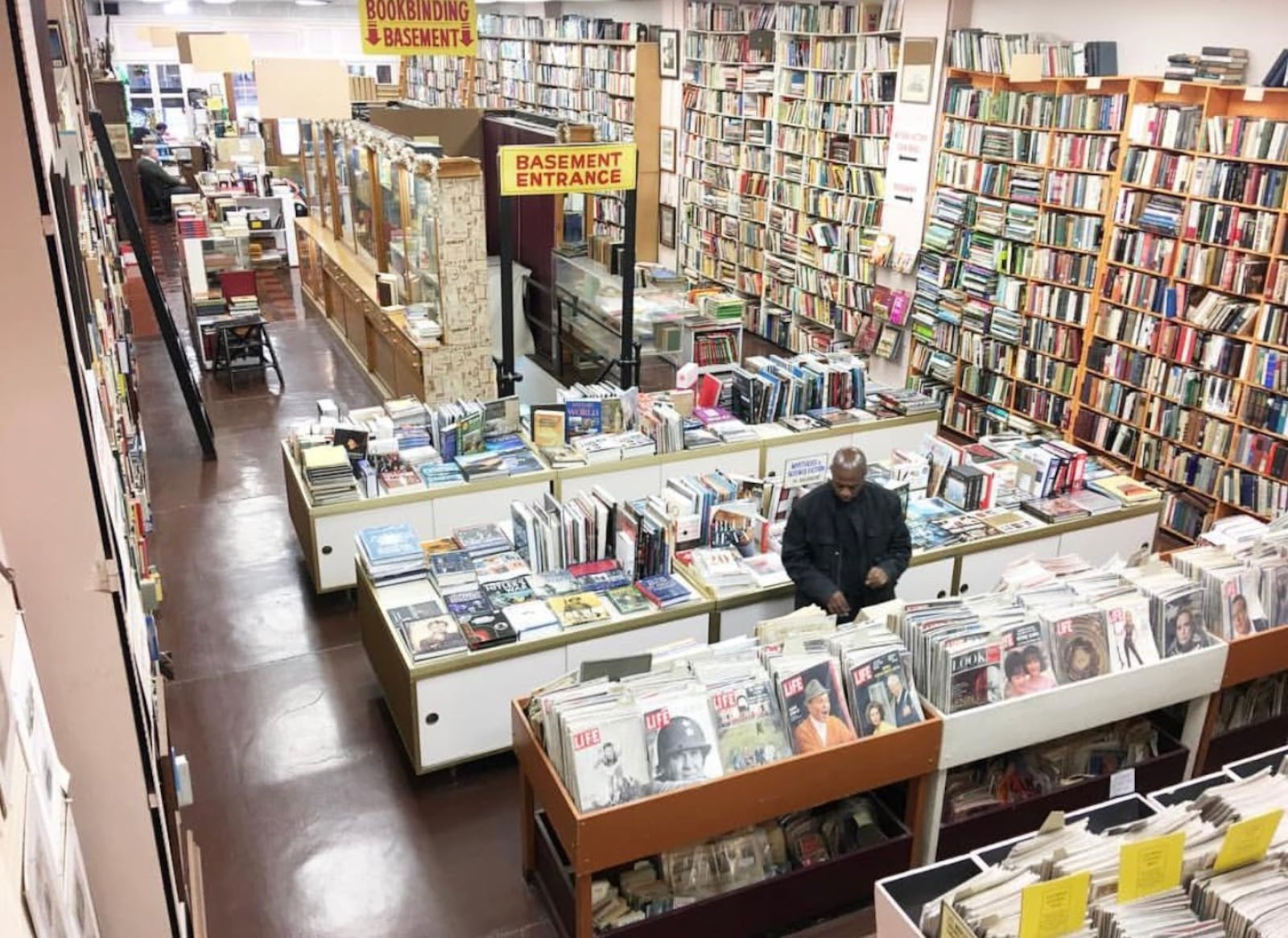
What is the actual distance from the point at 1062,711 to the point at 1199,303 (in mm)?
4379

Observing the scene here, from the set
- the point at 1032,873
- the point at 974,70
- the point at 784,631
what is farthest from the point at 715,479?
the point at 974,70

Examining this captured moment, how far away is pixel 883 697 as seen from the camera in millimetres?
4059

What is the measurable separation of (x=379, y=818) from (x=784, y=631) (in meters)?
2.11

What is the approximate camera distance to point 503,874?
14.8 ft

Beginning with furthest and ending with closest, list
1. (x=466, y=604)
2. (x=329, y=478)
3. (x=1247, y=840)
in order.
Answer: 1. (x=329, y=478)
2. (x=466, y=604)
3. (x=1247, y=840)

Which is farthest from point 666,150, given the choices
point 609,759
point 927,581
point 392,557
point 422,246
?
point 609,759

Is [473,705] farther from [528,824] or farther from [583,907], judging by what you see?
[583,907]

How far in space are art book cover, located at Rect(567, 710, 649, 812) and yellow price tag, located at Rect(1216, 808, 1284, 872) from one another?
183cm

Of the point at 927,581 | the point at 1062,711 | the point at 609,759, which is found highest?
the point at 609,759

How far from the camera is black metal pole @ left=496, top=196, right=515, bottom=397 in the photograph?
7.64 m

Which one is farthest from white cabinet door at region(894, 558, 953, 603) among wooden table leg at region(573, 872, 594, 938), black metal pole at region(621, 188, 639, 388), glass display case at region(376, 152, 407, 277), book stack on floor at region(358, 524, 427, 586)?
glass display case at region(376, 152, 407, 277)

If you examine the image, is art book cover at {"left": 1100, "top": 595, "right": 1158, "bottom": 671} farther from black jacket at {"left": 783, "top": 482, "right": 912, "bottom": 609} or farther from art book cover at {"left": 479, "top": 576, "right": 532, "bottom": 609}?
art book cover at {"left": 479, "top": 576, "right": 532, "bottom": 609}

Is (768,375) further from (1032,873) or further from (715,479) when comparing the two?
(1032,873)

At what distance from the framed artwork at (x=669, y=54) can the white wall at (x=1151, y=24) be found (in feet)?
15.5
